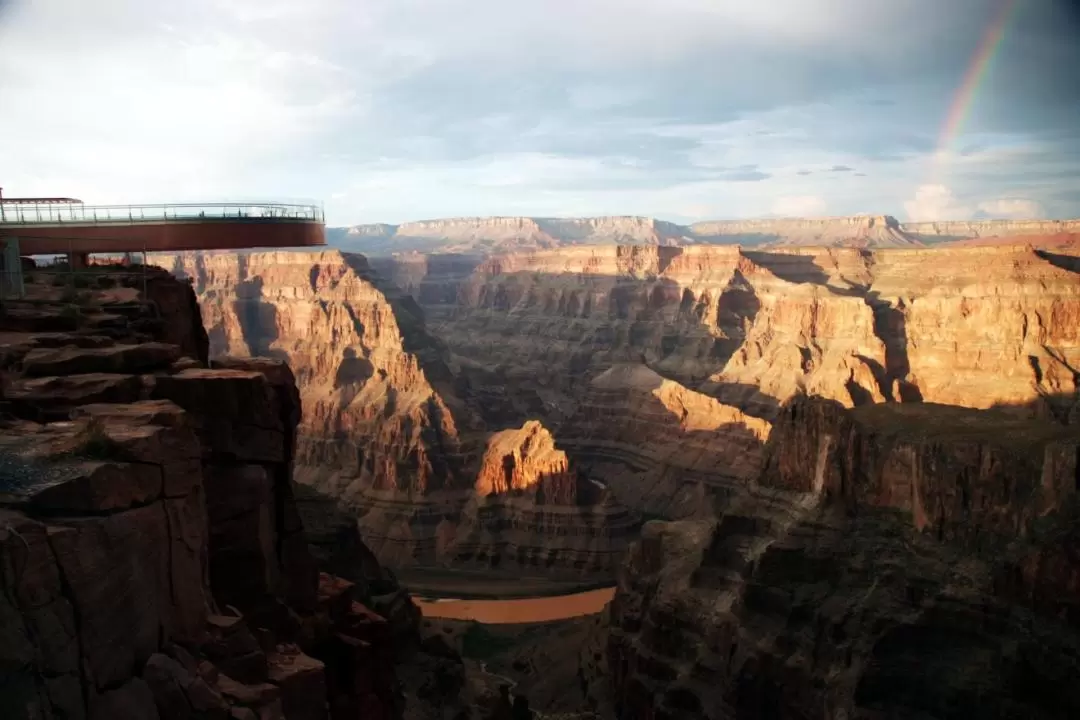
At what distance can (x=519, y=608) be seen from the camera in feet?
193

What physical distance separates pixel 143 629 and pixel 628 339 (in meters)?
110

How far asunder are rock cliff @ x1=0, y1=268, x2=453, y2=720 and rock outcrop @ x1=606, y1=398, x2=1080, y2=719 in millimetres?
15922

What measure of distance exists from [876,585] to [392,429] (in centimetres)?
5526

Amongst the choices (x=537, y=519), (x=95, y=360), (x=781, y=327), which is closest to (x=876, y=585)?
(x=95, y=360)

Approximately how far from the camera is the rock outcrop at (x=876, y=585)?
2941cm

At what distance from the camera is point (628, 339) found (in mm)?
122625

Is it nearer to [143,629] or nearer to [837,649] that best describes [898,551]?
[837,649]

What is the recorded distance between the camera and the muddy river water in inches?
2243

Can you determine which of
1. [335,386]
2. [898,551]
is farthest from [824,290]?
[898,551]

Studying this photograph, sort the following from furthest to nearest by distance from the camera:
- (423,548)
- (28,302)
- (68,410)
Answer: (423,548) → (28,302) → (68,410)

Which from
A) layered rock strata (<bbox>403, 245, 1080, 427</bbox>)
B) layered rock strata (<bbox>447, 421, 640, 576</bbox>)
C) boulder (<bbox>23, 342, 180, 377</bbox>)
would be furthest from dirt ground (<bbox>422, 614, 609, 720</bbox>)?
layered rock strata (<bbox>403, 245, 1080, 427</bbox>)

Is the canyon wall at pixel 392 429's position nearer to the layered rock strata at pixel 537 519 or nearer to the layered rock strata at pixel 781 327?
the layered rock strata at pixel 537 519

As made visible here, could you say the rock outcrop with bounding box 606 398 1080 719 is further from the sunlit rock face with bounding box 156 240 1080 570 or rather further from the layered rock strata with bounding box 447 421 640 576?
the layered rock strata with bounding box 447 421 640 576

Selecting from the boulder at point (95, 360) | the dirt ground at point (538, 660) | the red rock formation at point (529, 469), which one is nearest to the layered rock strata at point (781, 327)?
the red rock formation at point (529, 469)
